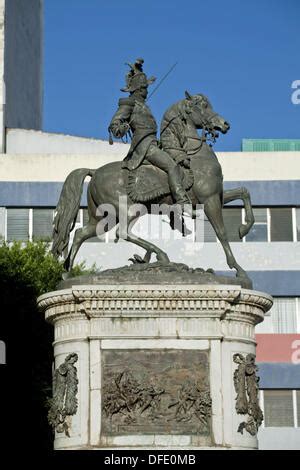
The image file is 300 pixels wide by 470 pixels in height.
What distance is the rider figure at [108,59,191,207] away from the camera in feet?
68.6

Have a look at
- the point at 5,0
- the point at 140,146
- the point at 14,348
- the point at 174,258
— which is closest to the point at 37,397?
the point at 14,348

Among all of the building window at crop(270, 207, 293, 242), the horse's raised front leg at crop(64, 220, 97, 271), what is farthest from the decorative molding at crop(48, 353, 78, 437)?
the building window at crop(270, 207, 293, 242)

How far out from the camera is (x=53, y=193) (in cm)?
5025

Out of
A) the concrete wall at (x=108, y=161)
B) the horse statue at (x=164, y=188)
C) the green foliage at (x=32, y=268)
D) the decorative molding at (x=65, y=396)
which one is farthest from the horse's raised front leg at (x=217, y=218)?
the concrete wall at (x=108, y=161)

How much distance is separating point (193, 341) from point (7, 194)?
105 ft

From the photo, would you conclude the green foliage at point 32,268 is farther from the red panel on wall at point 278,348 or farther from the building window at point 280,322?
the building window at point 280,322

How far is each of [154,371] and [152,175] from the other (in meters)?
3.76

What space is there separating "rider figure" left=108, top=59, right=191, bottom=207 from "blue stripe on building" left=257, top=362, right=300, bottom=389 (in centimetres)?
2639

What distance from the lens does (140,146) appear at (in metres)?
21.3

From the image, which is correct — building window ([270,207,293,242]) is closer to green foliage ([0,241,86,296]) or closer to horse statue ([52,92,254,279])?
green foliage ([0,241,86,296])

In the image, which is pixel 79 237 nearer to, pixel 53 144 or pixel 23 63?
pixel 53 144

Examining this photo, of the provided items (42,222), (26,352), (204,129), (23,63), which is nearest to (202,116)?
(204,129)

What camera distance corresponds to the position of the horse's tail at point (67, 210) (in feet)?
71.4

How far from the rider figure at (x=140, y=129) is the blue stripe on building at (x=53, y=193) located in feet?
93.8
